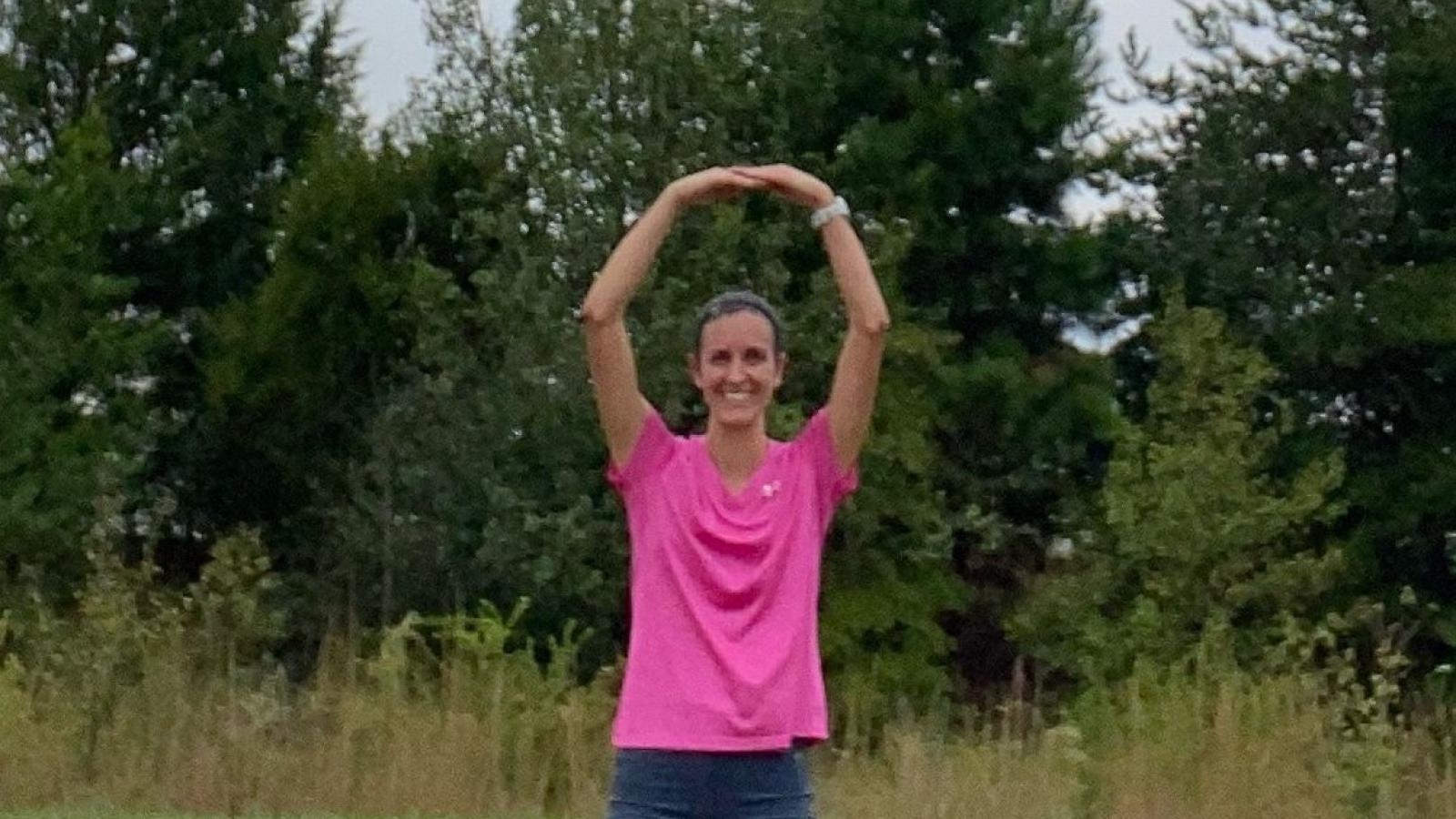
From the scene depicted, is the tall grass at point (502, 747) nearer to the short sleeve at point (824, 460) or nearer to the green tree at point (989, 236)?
the short sleeve at point (824, 460)

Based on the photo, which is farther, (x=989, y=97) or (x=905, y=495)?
(x=989, y=97)

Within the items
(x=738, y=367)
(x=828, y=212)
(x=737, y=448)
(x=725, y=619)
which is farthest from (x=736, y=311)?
(x=725, y=619)

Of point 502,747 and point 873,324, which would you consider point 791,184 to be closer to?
point 873,324

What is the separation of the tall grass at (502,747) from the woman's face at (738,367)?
6.27m

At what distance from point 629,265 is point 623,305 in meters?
0.06

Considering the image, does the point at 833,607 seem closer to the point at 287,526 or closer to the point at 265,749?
the point at 287,526

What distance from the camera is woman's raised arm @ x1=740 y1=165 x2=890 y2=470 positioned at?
12.3 feet

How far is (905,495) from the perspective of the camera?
2000cm

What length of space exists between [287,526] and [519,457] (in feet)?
13.9

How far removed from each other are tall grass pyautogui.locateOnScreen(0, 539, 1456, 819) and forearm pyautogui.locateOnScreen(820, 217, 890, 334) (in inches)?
238

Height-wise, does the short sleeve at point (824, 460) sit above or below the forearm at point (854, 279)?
below

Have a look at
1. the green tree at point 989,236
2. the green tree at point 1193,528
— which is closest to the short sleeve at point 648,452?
the green tree at point 1193,528

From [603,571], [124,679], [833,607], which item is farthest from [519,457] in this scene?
[124,679]

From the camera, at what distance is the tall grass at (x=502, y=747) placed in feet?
31.9
